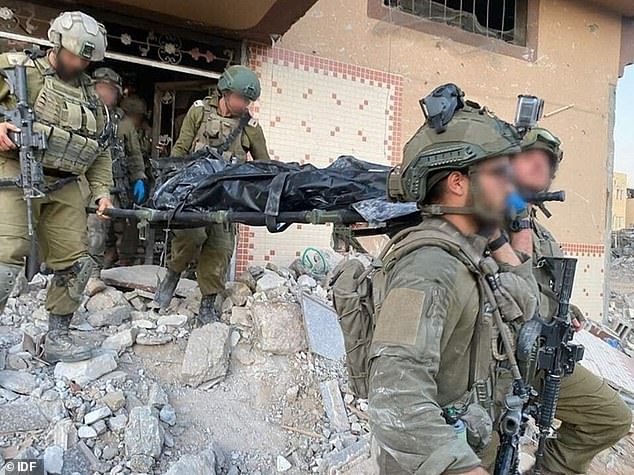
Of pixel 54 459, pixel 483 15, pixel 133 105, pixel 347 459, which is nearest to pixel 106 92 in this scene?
pixel 133 105

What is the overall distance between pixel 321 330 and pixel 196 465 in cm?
160

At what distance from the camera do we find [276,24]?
514cm

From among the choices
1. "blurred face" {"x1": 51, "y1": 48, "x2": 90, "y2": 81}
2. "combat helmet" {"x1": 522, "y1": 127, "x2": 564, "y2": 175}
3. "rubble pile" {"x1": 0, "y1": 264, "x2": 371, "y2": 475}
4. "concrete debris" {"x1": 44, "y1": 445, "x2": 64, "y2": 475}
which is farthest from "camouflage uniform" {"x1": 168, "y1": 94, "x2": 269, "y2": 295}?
"combat helmet" {"x1": 522, "y1": 127, "x2": 564, "y2": 175}

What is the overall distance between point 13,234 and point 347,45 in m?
4.20

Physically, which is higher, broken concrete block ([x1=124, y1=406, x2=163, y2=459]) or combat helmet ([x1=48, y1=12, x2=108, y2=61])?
combat helmet ([x1=48, y1=12, x2=108, y2=61])

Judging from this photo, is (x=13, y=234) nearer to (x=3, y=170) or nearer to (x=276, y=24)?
(x=3, y=170)

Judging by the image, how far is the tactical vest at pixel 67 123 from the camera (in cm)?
311

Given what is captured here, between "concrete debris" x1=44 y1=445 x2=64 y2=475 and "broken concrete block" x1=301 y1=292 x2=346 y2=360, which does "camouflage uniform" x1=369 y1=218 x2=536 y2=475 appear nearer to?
"concrete debris" x1=44 y1=445 x2=64 y2=475

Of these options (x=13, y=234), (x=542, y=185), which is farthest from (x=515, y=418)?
(x=13, y=234)

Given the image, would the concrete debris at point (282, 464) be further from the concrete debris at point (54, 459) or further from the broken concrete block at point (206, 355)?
the concrete debris at point (54, 459)

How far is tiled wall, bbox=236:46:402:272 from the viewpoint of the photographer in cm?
567

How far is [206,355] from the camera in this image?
11.7 feet

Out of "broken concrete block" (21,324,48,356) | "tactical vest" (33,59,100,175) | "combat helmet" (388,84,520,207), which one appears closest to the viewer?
"combat helmet" (388,84,520,207)

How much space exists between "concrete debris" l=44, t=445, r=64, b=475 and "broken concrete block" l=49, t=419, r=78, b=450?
0.04 metres
